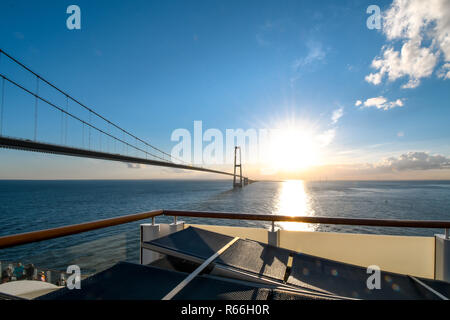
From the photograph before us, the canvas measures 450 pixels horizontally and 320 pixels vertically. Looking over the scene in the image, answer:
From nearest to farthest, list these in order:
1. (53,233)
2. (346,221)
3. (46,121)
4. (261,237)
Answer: (53,233), (346,221), (261,237), (46,121)

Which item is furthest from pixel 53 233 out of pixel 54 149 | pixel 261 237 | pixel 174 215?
pixel 54 149

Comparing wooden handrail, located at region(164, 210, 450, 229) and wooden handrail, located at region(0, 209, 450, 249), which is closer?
wooden handrail, located at region(0, 209, 450, 249)

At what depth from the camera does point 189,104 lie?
1065 centimetres

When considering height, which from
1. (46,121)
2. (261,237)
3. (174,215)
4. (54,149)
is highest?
(46,121)

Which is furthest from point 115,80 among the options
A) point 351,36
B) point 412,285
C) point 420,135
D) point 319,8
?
point 420,135

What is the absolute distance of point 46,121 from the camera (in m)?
14.0

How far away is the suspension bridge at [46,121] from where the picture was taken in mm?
9852

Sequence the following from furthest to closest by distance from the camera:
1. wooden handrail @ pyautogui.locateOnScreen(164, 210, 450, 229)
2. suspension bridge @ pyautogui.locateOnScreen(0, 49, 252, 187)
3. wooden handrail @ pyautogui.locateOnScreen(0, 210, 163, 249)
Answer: suspension bridge @ pyautogui.locateOnScreen(0, 49, 252, 187) < wooden handrail @ pyautogui.locateOnScreen(164, 210, 450, 229) < wooden handrail @ pyautogui.locateOnScreen(0, 210, 163, 249)

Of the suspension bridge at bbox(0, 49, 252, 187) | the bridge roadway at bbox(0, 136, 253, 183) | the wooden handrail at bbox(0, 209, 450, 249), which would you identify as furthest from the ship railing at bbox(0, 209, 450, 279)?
the suspension bridge at bbox(0, 49, 252, 187)

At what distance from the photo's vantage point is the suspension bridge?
388 inches

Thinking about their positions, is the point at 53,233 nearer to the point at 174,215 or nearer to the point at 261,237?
the point at 174,215

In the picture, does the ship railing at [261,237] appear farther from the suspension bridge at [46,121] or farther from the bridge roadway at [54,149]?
the suspension bridge at [46,121]

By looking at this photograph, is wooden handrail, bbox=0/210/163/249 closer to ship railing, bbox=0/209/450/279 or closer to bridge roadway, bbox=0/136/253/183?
ship railing, bbox=0/209/450/279
